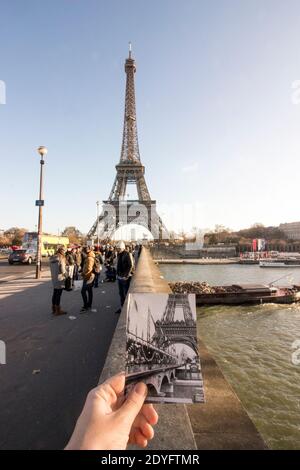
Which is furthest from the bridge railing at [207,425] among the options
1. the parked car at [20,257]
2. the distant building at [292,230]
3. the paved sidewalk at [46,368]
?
the distant building at [292,230]

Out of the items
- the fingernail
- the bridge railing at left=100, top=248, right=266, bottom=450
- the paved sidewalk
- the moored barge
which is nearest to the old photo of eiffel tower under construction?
the fingernail

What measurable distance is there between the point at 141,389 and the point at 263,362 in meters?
7.97

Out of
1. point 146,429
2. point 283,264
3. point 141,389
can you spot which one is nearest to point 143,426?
point 146,429

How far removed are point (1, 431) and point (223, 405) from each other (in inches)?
89.7

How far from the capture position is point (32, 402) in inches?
127

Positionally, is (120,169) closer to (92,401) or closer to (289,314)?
(289,314)

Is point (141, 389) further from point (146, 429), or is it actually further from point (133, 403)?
point (146, 429)

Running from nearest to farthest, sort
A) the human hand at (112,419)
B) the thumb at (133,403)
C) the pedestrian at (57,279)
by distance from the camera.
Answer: the human hand at (112,419) → the thumb at (133,403) → the pedestrian at (57,279)

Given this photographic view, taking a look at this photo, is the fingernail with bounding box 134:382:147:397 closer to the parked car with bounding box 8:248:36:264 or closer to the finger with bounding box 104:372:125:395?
the finger with bounding box 104:372:125:395

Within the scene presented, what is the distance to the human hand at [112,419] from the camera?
3.38ft

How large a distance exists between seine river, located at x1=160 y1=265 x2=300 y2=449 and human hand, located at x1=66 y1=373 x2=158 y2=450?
14.0ft

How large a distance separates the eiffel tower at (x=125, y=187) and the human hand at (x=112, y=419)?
2230 inches

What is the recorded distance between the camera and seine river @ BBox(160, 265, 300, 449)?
497 cm

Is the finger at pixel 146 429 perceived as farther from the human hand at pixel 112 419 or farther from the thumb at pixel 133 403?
the thumb at pixel 133 403
